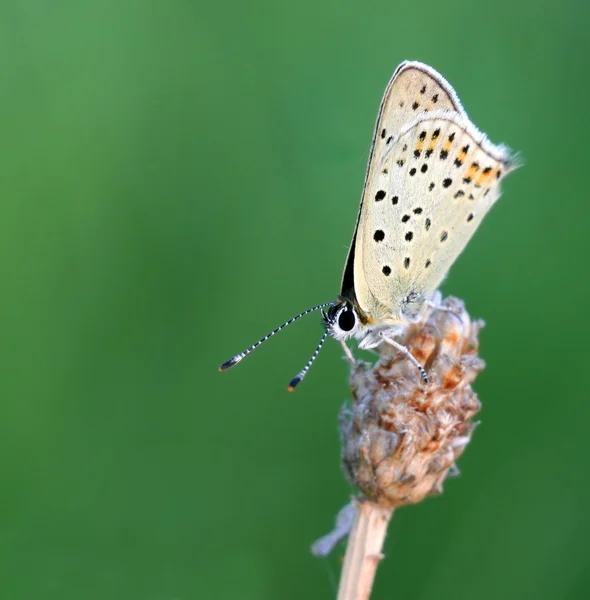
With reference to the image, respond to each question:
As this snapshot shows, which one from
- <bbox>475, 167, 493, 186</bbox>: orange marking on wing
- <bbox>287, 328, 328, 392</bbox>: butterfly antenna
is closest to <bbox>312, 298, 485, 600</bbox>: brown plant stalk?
<bbox>287, 328, 328, 392</bbox>: butterfly antenna

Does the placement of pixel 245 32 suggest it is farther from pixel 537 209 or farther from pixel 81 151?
pixel 537 209

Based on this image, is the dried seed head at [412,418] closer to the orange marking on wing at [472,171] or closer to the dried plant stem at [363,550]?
the dried plant stem at [363,550]

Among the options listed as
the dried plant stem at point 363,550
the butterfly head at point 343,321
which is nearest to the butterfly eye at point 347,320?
the butterfly head at point 343,321

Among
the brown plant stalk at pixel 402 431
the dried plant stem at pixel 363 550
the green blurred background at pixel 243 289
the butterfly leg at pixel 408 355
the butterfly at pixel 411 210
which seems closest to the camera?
the dried plant stem at pixel 363 550

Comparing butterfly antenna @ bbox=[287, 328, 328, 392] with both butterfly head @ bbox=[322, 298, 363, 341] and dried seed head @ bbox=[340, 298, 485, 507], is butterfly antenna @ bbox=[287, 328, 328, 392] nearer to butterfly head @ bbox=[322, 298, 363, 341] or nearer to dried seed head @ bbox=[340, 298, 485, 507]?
butterfly head @ bbox=[322, 298, 363, 341]

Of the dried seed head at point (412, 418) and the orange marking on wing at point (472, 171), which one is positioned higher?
the orange marking on wing at point (472, 171)

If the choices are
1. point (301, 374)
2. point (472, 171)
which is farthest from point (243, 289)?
point (472, 171)

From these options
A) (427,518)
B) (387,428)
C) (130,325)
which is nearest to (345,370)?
(427,518)
